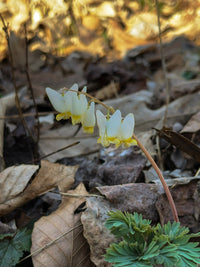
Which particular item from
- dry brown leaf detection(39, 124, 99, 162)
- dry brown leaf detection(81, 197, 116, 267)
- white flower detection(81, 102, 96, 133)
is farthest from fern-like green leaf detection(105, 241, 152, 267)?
dry brown leaf detection(39, 124, 99, 162)

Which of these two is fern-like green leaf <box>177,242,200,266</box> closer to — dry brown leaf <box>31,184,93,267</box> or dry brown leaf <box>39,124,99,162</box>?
dry brown leaf <box>31,184,93,267</box>

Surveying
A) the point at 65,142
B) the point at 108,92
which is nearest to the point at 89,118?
the point at 65,142

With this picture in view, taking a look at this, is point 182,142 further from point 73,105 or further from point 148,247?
point 148,247

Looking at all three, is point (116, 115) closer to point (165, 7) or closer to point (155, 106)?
Answer: point (155, 106)

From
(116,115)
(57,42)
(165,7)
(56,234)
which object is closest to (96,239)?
(56,234)

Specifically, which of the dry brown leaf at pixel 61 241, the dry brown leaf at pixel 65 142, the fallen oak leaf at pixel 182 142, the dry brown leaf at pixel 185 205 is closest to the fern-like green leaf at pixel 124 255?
the dry brown leaf at pixel 61 241

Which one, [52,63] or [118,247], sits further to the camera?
[52,63]
